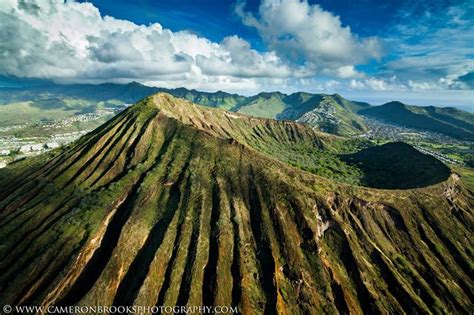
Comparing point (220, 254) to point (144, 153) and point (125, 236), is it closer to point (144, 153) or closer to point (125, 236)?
point (125, 236)

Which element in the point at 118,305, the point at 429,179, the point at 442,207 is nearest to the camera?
the point at 118,305

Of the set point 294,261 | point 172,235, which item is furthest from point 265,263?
point 172,235

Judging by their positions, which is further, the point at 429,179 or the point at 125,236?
the point at 429,179

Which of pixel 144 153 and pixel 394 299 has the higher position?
pixel 144 153

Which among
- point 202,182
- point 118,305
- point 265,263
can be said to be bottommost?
point 118,305

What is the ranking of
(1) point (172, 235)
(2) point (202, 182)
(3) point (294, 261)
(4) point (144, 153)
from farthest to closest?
(4) point (144, 153)
(2) point (202, 182)
(1) point (172, 235)
(3) point (294, 261)

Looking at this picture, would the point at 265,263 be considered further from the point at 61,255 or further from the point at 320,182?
the point at 61,255

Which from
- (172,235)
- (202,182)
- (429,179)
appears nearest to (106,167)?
(202,182)
